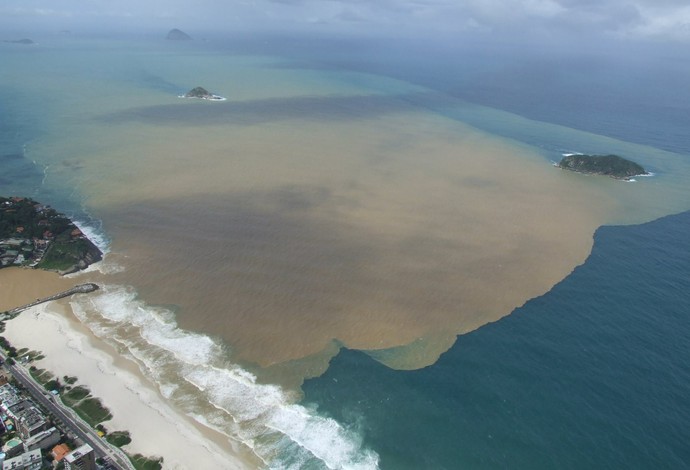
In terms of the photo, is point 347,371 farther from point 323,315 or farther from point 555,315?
point 555,315

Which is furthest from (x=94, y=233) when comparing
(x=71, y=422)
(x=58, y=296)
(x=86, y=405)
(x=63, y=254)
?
(x=71, y=422)

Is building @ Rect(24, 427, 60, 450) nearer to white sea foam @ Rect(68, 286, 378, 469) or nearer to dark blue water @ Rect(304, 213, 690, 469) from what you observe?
white sea foam @ Rect(68, 286, 378, 469)

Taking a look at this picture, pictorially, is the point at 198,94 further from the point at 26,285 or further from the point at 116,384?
the point at 116,384

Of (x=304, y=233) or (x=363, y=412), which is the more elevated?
(x=304, y=233)

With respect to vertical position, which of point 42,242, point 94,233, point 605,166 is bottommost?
point 42,242

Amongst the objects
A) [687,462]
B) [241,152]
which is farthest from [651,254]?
[241,152]

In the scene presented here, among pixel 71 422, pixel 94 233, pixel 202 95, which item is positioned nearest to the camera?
pixel 71 422
